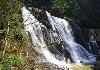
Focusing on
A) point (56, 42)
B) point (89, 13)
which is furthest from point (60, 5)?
point (56, 42)

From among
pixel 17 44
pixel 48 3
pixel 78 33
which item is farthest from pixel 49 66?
pixel 48 3

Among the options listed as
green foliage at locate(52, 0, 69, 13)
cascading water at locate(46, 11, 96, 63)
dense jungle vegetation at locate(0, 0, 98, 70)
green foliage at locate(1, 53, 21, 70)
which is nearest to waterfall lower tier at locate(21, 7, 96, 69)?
cascading water at locate(46, 11, 96, 63)

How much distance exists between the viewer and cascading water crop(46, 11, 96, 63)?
1938 centimetres

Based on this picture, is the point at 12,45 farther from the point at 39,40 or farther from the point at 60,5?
the point at 60,5

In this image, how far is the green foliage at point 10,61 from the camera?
964 cm

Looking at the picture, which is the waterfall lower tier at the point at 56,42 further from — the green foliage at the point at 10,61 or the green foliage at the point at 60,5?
the green foliage at the point at 10,61

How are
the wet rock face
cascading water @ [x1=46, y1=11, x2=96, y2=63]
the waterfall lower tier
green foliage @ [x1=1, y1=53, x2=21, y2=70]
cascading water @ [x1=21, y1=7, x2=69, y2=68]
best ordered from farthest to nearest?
the wet rock face → cascading water @ [x1=46, y1=11, x2=96, y2=63] → the waterfall lower tier → cascading water @ [x1=21, y1=7, x2=69, y2=68] → green foliage @ [x1=1, y1=53, x2=21, y2=70]

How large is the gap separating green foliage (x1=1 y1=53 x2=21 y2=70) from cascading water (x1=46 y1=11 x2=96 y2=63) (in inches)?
337

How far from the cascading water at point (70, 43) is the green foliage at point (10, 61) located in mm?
8551

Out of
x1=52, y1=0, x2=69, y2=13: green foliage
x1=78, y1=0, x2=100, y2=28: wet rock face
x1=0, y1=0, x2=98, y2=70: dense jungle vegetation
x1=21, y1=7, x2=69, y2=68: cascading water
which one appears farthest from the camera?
x1=78, y1=0, x2=100, y2=28: wet rock face

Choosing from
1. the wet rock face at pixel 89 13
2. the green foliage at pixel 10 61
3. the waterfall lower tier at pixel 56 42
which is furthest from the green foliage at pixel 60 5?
the green foliage at pixel 10 61

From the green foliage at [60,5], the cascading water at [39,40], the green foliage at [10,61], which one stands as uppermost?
the green foliage at [60,5]

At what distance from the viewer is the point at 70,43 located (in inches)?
840

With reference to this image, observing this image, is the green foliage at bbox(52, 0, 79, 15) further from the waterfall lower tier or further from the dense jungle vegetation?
the dense jungle vegetation
